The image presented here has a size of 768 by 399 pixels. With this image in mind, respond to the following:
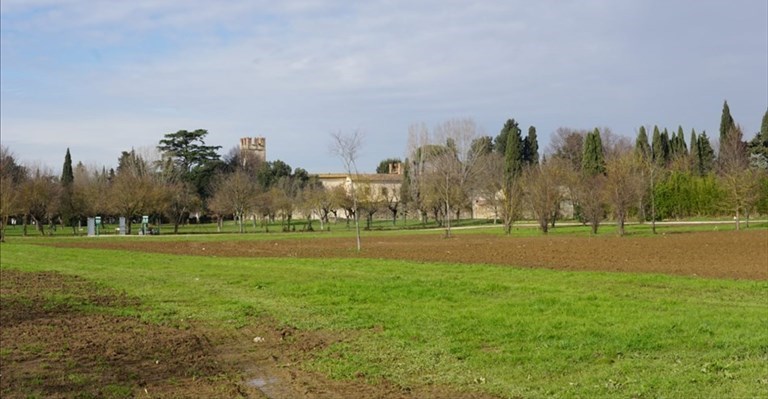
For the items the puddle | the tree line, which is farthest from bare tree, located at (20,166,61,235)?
the puddle

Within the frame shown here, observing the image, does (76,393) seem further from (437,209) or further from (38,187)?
(437,209)

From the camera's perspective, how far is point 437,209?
8769cm

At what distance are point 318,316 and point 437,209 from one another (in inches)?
2929

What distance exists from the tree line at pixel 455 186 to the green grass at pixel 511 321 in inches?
1302

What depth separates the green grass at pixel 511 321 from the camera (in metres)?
8.31

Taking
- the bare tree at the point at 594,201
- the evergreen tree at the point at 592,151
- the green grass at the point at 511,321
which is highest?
the evergreen tree at the point at 592,151

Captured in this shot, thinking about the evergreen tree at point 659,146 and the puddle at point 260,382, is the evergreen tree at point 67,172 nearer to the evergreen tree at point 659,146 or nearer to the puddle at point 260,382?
the evergreen tree at point 659,146

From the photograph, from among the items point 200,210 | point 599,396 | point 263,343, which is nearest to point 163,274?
point 263,343

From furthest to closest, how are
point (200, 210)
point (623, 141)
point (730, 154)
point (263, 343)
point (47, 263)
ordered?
point (623, 141)
point (200, 210)
point (730, 154)
point (47, 263)
point (263, 343)

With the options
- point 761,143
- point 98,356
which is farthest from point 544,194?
point 98,356

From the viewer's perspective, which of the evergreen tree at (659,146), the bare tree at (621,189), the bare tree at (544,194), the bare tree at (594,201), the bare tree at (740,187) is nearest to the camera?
the bare tree at (621,189)

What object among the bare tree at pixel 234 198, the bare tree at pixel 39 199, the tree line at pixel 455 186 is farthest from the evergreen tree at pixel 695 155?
the bare tree at pixel 39 199

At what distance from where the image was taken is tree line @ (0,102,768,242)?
5838 cm

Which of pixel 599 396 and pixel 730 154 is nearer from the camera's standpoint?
pixel 599 396
